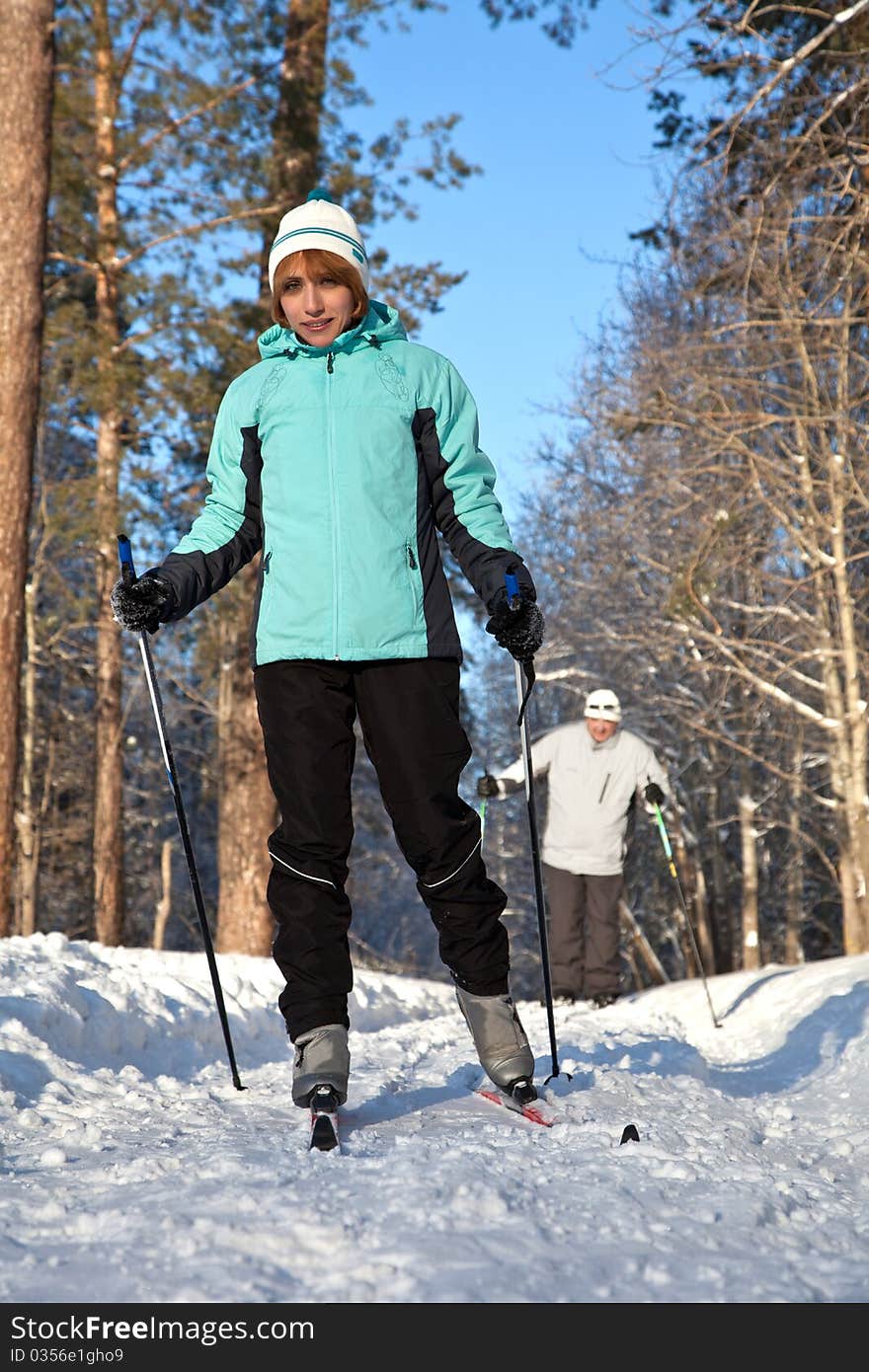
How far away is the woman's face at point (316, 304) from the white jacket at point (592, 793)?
215 inches

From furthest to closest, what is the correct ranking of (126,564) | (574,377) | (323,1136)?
(574,377) < (126,564) < (323,1136)

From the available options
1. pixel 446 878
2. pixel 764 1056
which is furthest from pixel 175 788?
pixel 764 1056

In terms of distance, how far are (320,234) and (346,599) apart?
0.98 m

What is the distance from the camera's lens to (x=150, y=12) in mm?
11875

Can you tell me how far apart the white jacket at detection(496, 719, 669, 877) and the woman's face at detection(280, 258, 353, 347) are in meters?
5.47

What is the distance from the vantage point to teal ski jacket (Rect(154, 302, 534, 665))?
3.11 m

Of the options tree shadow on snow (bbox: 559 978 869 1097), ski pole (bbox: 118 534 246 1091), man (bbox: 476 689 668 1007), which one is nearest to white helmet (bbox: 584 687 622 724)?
man (bbox: 476 689 668 1007)

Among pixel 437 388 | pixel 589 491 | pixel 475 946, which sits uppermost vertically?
pixel 589 491

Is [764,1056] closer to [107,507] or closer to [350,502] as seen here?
[350,502]

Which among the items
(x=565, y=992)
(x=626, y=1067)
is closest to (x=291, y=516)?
(x=626, y=1067)

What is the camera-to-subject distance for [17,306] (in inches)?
299

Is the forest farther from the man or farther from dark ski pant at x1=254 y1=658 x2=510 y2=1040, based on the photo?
dark ski pant at x1=254 y1=658 x2=510 y2=1040
